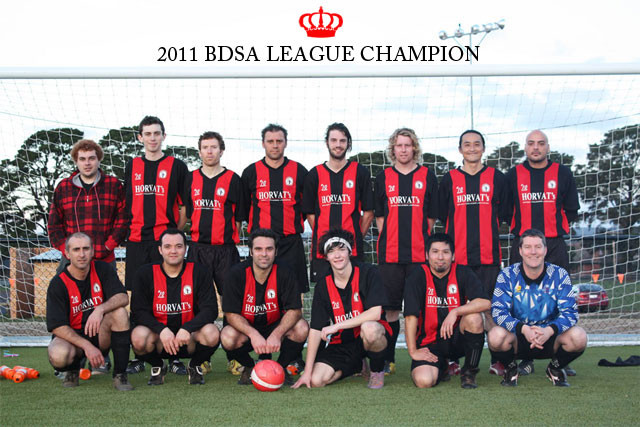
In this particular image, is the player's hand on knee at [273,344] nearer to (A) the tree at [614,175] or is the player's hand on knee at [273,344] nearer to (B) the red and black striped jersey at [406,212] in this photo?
(B) the red and black striped jersey at [406,212]

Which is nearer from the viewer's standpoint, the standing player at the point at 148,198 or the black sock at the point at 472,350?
the black sock at the point at 472,350

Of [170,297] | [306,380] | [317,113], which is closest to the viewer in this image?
[306,380]

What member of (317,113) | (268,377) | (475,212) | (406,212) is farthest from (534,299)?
(317,113)

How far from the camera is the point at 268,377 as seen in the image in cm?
374

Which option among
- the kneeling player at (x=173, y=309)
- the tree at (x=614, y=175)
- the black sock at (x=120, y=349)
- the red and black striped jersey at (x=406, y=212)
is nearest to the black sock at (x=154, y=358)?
the kneeling player at (x=173, y=309)

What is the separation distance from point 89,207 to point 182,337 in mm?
1400

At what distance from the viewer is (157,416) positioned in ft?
10.3

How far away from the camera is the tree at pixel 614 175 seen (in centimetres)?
634

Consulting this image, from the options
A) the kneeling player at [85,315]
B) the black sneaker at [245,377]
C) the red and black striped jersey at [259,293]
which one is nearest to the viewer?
the kneeling player at [85,315]

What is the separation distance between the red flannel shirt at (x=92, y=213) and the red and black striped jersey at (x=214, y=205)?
22.4 inches

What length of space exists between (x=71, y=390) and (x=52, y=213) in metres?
1.48

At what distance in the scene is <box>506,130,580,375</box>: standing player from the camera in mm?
4645

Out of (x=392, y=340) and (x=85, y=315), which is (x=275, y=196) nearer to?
(x=392, y=340)

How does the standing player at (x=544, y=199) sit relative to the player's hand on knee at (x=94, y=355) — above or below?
above
